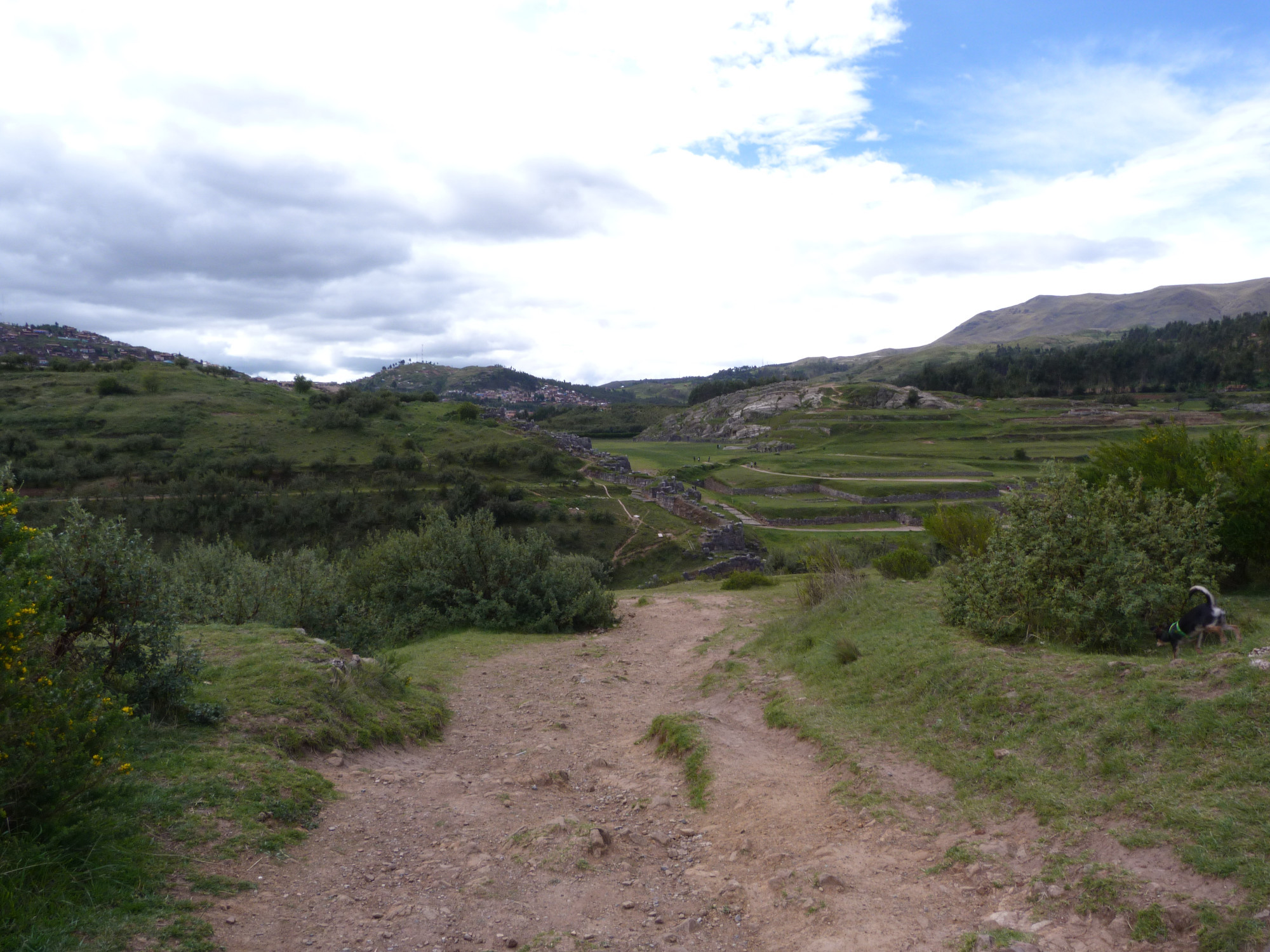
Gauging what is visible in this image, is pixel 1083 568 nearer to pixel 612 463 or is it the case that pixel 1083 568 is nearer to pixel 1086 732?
pixel 1086 732

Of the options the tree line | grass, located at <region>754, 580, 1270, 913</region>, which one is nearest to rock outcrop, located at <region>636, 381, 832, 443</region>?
the tree line

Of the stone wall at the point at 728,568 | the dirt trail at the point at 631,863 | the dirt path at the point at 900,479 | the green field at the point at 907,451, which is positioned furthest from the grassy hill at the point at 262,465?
the dirt trail at the point at 631,863

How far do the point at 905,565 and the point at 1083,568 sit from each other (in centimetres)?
1056

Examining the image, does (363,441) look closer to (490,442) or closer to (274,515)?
(490,442)

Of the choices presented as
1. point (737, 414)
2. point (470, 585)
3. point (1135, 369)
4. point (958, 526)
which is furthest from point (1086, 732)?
point (737, 414)

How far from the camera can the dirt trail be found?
4.55 m

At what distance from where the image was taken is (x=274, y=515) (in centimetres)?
5338

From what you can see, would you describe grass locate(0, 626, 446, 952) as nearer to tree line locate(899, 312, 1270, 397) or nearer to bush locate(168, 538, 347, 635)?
bush locate(168, 538, 347, 635)

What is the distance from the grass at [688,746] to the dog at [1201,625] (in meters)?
5.35

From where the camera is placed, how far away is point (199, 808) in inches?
218

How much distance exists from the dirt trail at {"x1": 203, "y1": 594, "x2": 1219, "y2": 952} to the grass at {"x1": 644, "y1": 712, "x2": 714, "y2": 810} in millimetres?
133

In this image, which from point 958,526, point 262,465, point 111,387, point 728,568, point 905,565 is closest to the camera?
point 958,526

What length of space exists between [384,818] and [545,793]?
1.85 meters

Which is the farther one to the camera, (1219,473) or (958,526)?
(958,526)
